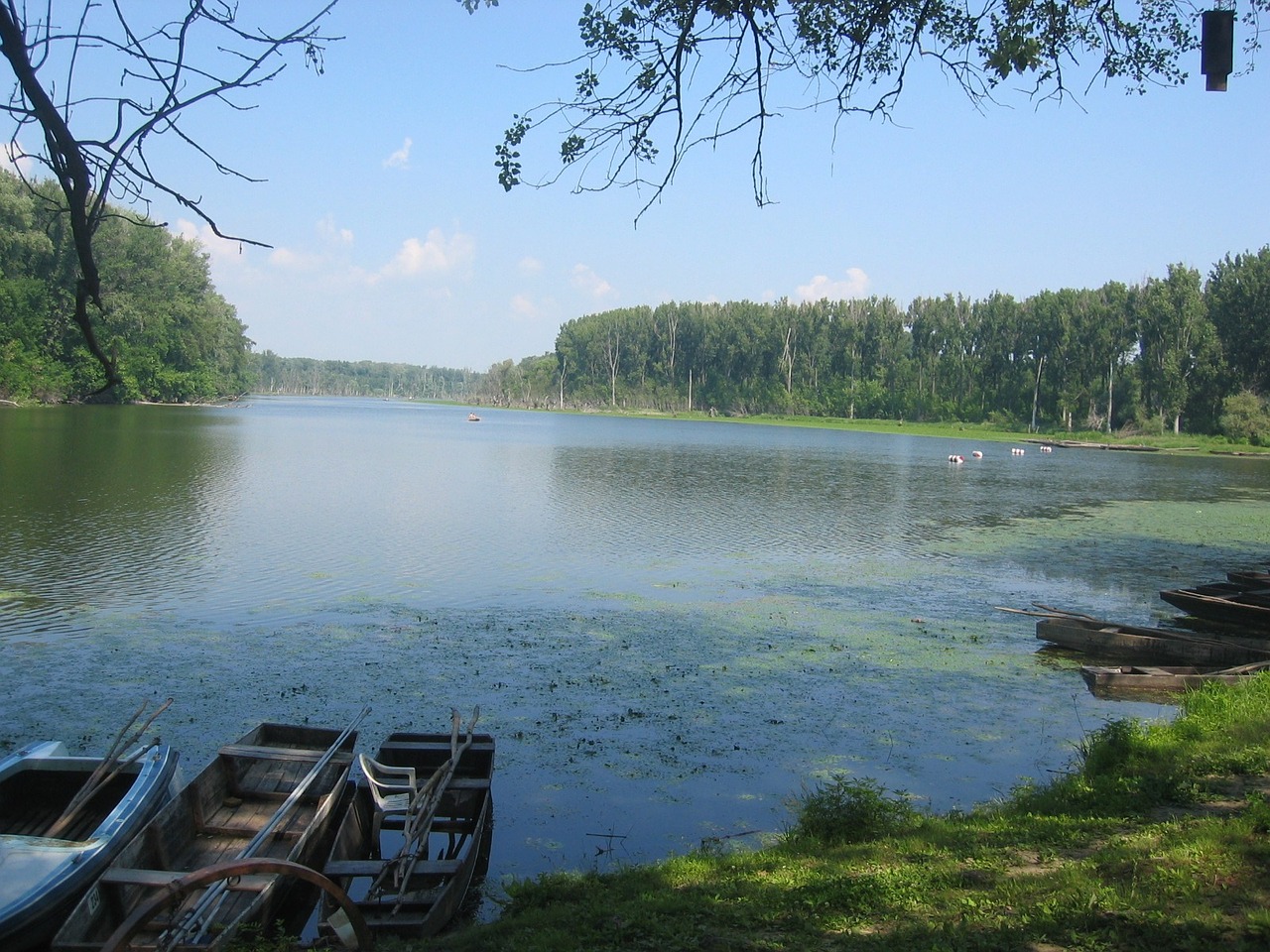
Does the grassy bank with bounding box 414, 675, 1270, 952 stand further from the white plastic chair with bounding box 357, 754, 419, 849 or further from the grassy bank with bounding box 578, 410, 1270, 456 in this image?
the grassy bank with bounding box 578, 410, 1270, 456

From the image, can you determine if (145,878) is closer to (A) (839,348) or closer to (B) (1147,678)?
(B) (1147,678)

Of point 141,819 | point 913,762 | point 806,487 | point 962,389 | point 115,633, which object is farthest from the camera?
point 962,389

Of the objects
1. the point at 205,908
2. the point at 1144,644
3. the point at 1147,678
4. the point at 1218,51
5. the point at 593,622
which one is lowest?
the point at 593,622

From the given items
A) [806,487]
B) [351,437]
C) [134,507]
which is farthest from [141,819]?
[351,437]

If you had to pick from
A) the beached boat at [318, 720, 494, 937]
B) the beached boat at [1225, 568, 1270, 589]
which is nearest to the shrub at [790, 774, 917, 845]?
the beached boat at [318, 720, 494, 937]

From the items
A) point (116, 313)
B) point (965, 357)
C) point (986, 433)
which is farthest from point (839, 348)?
point (116, 313)

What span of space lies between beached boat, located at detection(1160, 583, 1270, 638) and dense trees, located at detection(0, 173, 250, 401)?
187ft

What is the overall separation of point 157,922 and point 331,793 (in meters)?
1.57

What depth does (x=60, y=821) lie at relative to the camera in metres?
6.54

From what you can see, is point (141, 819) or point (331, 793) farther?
point (331, 793)

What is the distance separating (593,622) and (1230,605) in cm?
996

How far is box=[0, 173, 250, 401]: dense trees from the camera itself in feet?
233

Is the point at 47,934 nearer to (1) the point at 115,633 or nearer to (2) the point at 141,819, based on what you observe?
(2) the point at 141,819

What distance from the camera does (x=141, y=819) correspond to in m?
6.75
